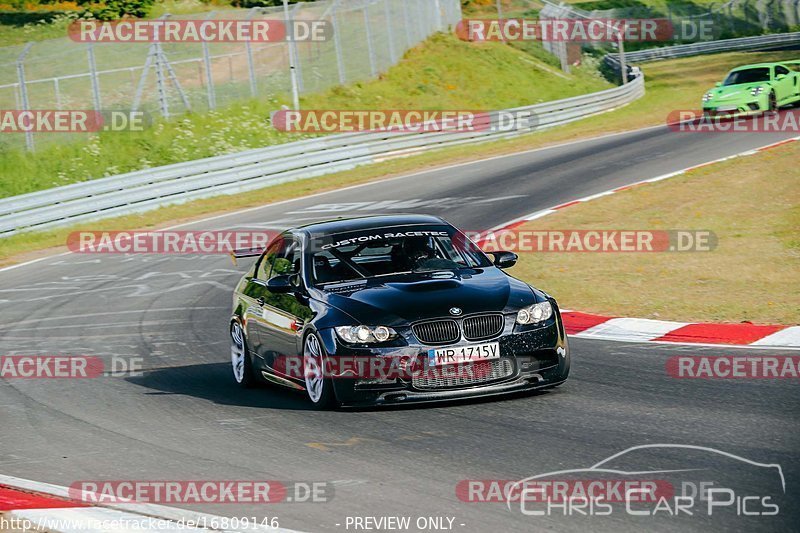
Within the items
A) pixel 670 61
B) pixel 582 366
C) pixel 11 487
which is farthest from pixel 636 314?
pixel 670 61

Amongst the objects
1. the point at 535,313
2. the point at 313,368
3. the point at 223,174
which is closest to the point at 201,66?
the point at 223,174

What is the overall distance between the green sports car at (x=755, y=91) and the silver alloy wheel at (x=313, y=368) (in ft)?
80.4

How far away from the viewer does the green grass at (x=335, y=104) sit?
3083 cm

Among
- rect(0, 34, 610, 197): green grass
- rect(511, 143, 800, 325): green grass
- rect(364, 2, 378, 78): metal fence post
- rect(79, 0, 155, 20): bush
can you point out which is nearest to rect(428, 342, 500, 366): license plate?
rect(511, 143, 800, 325): green grass

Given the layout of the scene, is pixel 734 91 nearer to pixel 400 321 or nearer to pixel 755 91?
pixel 755 91

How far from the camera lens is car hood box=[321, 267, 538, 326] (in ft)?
27.8

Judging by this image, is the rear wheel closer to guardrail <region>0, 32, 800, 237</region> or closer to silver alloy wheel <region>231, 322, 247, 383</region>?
silver alloy wheel <region>231, 322, 247, 383</region>

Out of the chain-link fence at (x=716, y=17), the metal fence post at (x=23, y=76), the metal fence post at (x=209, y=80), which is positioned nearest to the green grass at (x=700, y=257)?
the metal fence post at (x=23, y=76)

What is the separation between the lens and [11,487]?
7117mm

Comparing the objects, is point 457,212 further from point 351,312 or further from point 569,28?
point 569,28

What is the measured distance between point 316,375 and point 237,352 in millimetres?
1984

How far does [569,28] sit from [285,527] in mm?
58423

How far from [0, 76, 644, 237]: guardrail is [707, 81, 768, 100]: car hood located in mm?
6893

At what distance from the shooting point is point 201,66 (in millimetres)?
35000
